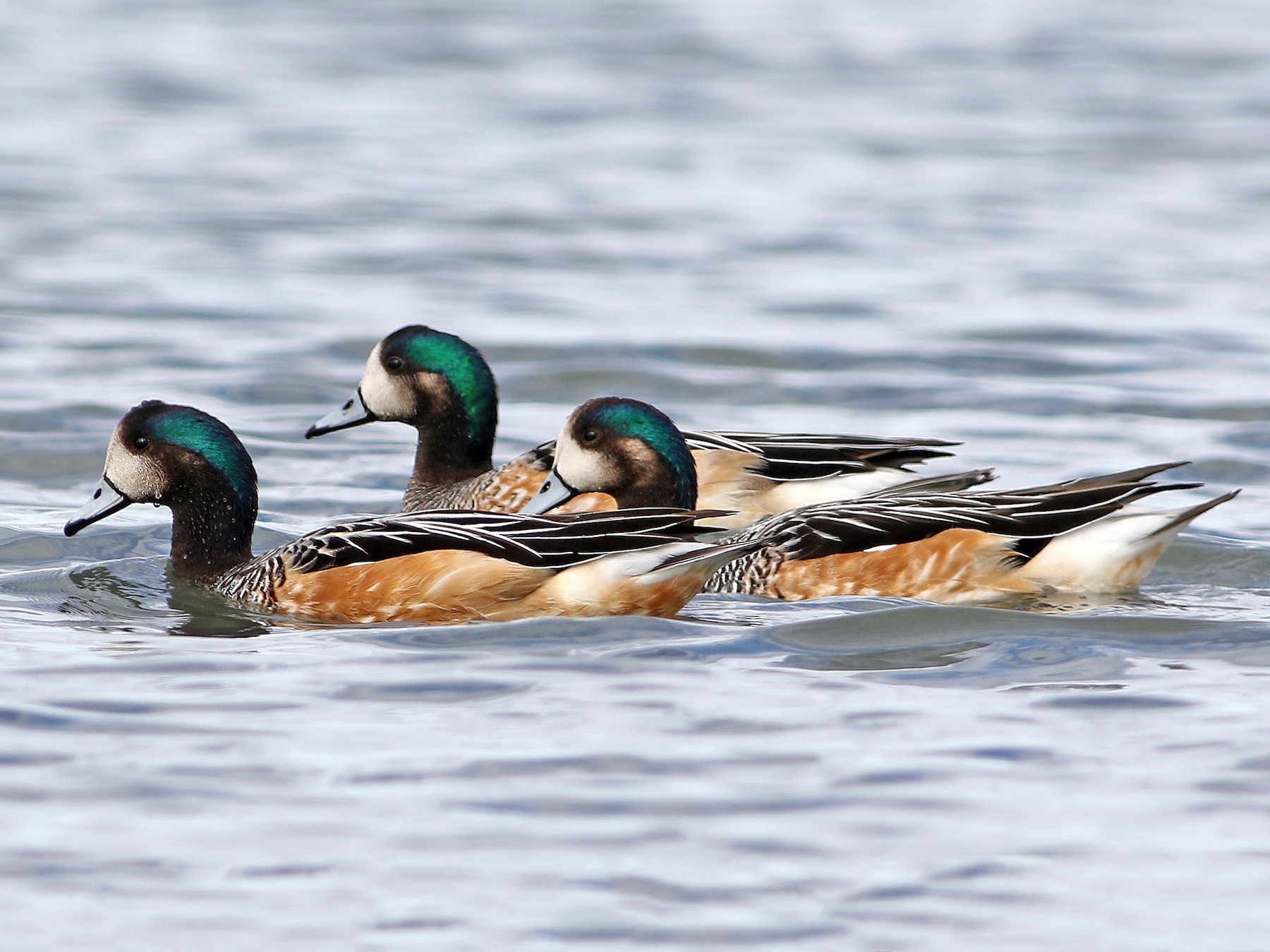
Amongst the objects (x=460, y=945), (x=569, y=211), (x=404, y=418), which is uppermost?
(x=569, y=211)

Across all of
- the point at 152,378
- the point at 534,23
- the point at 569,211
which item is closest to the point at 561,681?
the point at 152,378

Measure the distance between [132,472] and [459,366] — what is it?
2131 mm

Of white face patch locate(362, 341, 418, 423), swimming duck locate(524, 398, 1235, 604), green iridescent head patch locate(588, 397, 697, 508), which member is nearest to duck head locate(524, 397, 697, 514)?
green iridescent head patch locate(588, 397, 697, 508)

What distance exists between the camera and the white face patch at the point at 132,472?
8.54 metres

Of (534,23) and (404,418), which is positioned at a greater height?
(534,23)

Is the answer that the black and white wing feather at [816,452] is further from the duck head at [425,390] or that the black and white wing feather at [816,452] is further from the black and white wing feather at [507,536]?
the black and white wing feather at [507,536]

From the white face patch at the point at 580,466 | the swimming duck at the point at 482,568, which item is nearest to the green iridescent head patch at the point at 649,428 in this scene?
the white face patch at the point at 580,466

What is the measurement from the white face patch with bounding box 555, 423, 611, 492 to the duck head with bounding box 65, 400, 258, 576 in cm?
130

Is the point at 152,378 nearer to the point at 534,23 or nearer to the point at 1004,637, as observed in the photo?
the point at 1004,637

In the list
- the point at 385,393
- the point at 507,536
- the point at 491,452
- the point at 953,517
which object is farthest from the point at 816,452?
the point at 507,536

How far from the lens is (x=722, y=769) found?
5.88 m

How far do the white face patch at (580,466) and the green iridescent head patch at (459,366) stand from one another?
1.42 metres

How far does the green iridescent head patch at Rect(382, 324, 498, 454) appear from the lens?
10.1 m

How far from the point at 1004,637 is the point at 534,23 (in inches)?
894
